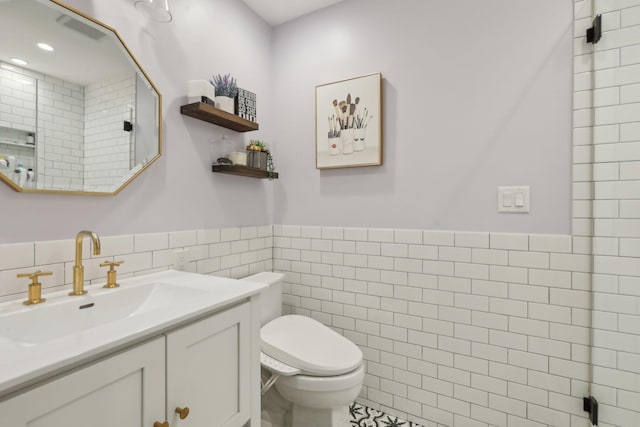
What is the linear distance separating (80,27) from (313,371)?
5.62 feet

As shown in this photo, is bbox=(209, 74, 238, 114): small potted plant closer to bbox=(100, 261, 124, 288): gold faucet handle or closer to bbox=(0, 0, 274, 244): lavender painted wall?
bbox=(0, 0, 274, 244): lavender painted wall

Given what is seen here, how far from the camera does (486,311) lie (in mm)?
1613

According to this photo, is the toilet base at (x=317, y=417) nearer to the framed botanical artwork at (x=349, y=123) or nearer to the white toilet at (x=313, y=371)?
the white toilet at (x=313, y=371)

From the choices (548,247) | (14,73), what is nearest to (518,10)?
(548,247)

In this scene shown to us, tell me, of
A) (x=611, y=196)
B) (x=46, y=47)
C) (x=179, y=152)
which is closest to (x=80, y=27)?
(x=46, y=47)

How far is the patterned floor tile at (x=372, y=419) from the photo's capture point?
1.77 m

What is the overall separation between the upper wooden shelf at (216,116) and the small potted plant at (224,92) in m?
0.05

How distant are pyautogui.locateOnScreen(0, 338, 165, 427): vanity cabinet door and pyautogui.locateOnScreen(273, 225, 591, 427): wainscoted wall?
1.32 meters

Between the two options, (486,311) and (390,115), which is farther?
(390,115)

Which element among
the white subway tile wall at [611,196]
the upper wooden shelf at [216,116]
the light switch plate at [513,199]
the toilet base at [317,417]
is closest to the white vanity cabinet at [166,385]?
the toilet base at [317,417]

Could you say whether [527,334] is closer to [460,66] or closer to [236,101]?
[460,66]

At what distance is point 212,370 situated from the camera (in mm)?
1007

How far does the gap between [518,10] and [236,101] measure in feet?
5.07

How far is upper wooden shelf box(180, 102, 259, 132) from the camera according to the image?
5.12 ft
